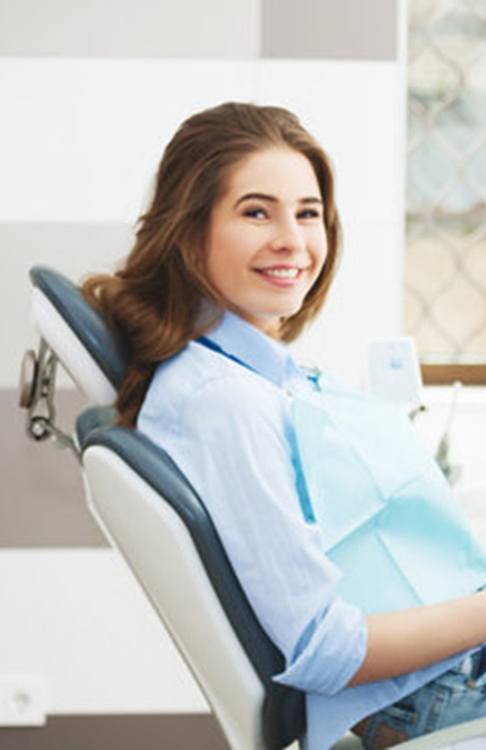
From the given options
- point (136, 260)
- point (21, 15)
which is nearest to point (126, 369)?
point (136, 260)

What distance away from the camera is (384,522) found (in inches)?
57.5

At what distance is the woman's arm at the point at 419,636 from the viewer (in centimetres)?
135

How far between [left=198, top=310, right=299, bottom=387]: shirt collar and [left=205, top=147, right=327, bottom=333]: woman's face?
0.03m

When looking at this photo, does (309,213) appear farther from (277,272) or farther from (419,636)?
(419,636)

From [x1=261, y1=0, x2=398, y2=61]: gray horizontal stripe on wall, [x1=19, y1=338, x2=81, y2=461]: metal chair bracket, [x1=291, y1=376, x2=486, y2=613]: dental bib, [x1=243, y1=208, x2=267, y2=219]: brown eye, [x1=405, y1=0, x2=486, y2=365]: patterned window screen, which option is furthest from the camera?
[x1=405, y1=0, x2=486, y2=365]: patterned window screen

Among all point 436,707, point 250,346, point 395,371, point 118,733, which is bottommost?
point 118,733

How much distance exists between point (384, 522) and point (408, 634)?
0.50 ft

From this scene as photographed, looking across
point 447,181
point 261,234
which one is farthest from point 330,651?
point 447,181

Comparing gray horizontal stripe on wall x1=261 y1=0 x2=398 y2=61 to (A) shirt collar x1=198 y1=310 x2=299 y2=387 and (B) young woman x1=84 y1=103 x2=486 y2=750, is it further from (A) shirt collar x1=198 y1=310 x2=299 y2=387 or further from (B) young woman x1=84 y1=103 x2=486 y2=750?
(A) shirt collar x1=198 y1=310 x2=299 y2=387

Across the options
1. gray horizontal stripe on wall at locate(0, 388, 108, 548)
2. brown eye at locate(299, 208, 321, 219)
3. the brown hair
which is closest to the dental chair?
the brown hair

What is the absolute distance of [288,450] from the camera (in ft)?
4.62

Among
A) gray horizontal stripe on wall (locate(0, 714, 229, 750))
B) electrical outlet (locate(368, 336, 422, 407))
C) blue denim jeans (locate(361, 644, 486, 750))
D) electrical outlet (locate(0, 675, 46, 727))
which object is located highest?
electrical outlet (locate(368, 336, 422, 407))

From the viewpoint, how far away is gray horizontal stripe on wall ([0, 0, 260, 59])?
8.11 ft

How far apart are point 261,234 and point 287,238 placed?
0.03 metres
